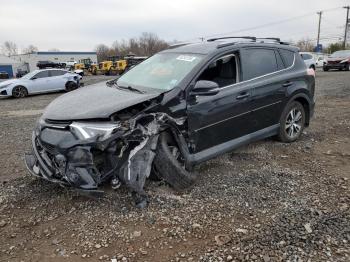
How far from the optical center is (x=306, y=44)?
8375 cm

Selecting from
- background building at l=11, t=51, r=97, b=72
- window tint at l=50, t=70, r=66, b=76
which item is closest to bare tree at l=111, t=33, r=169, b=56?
background building at l=11, t=51, r=97, b=72

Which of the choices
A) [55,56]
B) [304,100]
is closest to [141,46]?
[55,56]

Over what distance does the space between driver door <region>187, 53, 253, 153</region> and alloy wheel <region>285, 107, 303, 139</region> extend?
119 centimetres

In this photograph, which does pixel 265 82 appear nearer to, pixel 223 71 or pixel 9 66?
pixel 223 71

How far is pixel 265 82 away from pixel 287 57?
100 cm

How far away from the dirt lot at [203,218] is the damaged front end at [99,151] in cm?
39

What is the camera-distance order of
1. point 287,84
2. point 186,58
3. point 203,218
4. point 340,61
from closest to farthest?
point 203,218, point 186,58, point 287,84, point 340,61

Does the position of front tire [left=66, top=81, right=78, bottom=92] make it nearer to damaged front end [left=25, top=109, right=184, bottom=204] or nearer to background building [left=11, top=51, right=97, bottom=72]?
damaged front end [left=25, top=109, right=184, bottom=204]

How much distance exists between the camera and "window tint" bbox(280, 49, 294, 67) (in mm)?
5730

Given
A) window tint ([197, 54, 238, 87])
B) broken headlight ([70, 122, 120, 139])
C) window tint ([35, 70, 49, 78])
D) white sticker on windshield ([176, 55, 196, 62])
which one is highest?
white sticker on windshield ([176, 55, 196, 62])

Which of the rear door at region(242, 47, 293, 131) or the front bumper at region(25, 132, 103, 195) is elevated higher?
the rear door at region(242, 47, 293, 131)

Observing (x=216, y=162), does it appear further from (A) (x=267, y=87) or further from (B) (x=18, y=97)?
(B) (x=18, y=97)

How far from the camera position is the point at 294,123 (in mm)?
5984

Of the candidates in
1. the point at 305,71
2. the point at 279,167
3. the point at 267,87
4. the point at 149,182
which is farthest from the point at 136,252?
the point at 305,71
